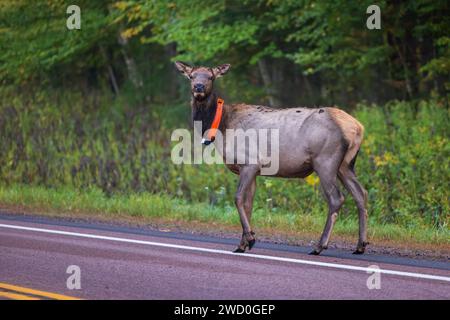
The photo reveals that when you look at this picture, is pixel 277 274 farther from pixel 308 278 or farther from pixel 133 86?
pixel 133 86

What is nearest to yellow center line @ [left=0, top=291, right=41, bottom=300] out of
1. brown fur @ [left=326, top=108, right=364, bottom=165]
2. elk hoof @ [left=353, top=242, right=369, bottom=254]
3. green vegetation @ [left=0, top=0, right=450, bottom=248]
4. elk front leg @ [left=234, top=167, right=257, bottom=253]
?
elk front leg @ [left=234, top=167, right=257, bottom=253]

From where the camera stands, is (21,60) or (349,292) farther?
(21,60)

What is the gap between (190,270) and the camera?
9336 millimetres

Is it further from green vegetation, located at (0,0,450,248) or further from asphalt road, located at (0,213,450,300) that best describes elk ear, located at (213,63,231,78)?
green vegetation, located at (0,0,450,248)

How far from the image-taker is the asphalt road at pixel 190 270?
8188 mm

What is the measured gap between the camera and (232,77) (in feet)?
80.2

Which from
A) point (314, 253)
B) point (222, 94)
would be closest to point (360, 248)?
point (314, 253)

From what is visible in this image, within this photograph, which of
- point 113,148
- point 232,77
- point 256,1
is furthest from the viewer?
point 232,77

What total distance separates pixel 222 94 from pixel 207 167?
25.1 feet

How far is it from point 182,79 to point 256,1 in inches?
171

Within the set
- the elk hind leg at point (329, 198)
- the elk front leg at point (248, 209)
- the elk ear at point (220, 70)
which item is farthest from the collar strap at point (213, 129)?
the elk hind leg at point (329, 198)

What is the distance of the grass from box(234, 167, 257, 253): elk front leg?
5.29ft

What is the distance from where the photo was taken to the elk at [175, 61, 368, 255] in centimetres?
1069
